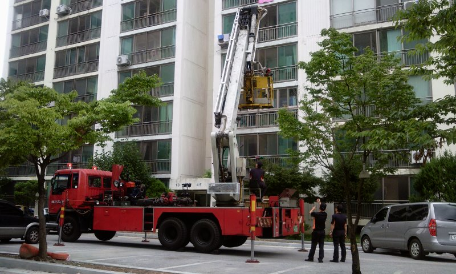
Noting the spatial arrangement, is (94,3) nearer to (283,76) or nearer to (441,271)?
(283,76)

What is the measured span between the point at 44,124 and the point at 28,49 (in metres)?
35.7

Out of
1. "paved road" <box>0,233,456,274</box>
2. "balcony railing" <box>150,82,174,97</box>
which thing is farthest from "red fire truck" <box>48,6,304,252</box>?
"balcony railing" <box>150,82,174,97</box>

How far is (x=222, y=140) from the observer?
1481cm

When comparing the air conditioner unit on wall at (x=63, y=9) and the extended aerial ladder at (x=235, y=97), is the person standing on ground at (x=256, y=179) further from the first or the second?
the air conditioner unit on wall at (x=63, y=9)

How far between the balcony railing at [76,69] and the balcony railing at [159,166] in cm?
1012

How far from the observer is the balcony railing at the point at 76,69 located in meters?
38.8

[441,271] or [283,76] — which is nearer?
[441,271]

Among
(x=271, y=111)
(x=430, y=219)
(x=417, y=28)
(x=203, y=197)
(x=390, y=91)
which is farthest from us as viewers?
(x=203, y=197)

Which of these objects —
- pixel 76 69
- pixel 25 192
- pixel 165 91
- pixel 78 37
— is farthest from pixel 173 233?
pixel 78 37

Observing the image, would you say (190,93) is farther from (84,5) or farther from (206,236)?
(206,236)

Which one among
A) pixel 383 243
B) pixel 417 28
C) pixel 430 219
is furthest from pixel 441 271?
pixel 417 28

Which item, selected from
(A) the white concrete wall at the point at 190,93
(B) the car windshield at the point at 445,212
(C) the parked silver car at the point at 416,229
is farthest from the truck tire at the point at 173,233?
(A) the white concrete wall at the point at 190,93

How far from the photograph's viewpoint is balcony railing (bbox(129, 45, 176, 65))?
35.0m

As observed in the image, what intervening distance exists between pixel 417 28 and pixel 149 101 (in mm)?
9438
